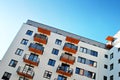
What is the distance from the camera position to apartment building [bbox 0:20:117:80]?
33.1 m

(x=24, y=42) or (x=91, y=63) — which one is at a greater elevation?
(x=24, y=42)

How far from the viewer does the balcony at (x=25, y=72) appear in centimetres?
3177

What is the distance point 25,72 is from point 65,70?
851cm

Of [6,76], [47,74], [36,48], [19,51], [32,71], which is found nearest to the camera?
[6,76]

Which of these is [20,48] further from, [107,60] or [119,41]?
[119,41]

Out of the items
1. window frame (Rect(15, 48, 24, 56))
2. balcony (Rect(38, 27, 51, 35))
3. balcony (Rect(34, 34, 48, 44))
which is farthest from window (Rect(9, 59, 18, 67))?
balcony (Rect(38, 27, 51, 35))

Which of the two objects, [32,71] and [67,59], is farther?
[67,59]

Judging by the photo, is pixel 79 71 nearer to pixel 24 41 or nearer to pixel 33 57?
pixel 33 57

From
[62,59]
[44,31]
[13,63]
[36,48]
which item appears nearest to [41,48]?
[36,48]

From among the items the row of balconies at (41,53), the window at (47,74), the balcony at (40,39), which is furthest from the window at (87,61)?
the balcony at (40,39)

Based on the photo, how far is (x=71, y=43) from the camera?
38.8 m

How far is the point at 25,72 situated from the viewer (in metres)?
32.4

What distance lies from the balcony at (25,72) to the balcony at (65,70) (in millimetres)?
5470

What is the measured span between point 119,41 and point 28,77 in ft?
73.6
